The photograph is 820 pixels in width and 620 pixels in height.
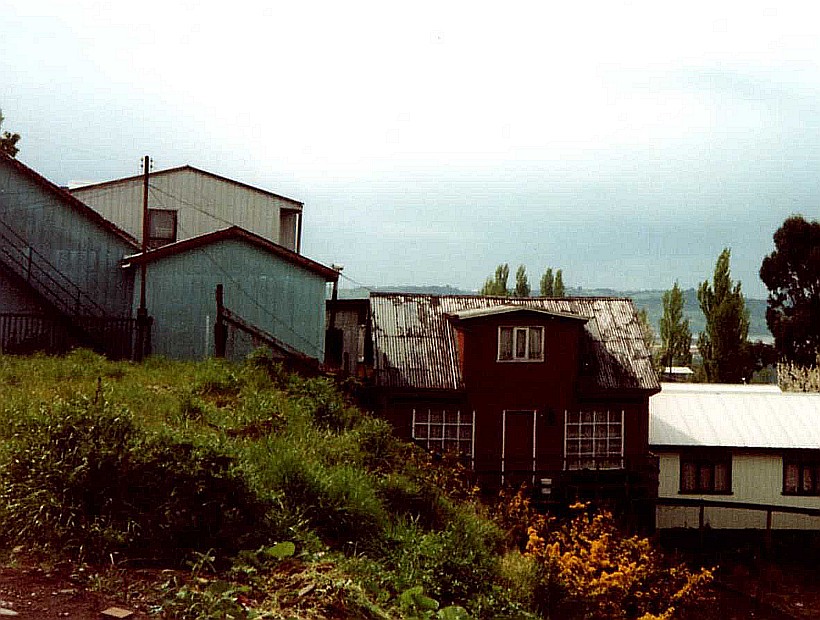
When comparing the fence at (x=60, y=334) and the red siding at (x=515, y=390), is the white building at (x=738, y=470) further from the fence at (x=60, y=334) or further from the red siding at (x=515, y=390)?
the fence at (x=60, y=334)

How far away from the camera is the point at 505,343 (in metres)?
27.4

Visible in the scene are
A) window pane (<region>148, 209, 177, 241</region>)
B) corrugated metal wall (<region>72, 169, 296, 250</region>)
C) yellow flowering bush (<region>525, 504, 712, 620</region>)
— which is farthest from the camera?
corrugated metal wall (<region>72, 169, 296, 250</region>)

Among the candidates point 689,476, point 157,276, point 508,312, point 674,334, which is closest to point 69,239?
point 157,276

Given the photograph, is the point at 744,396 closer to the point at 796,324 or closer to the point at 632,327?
the point at 632,327

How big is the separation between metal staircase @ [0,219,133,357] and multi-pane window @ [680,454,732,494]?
711 inches

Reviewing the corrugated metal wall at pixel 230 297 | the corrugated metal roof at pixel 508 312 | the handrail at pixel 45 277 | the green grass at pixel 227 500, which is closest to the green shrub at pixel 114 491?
the green grass at pixel 227 500

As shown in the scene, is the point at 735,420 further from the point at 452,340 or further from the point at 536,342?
the point at 452,340

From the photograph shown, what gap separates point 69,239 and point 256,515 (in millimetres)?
21017

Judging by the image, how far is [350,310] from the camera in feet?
111

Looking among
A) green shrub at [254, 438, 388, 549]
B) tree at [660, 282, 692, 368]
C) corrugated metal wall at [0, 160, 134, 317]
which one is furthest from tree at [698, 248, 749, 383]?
green shrub at [254, 438, 388, 549]

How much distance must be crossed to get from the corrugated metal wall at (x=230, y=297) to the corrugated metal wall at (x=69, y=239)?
6.17 ft

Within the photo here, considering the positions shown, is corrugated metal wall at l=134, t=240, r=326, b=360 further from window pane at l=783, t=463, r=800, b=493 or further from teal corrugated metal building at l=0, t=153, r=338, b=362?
window pane at l=783, t=463, r=800, b=493

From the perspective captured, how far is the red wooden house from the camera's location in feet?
88.3

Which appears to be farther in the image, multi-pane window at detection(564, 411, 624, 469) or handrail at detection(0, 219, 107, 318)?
multi-pane window at detection(564, 411, 624, 469)
